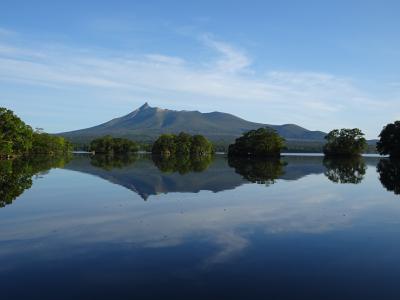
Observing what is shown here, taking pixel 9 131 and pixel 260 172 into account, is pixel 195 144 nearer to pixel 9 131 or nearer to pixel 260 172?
pixel 9 131

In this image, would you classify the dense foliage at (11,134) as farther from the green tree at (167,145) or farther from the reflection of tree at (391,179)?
the reflection of tree at (391,179)

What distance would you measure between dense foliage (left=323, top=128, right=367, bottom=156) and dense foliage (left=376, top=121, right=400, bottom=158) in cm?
1280

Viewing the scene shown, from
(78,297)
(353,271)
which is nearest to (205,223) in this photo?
(353,271)

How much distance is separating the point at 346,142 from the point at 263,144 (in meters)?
24.0

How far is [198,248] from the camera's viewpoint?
47.2 ft

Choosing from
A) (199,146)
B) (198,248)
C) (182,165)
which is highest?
(199,146)

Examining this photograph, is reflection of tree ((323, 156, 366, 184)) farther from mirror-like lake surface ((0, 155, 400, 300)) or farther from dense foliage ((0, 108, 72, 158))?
dense foliage ((0, 108, 72, 158))

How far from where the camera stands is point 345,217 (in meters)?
21.1

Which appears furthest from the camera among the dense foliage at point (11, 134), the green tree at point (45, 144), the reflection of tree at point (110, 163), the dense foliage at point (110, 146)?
the dense foliage at point (110, 146)

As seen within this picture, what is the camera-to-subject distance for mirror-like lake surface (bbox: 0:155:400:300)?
10.4 metres

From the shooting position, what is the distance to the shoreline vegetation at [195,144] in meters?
92.5

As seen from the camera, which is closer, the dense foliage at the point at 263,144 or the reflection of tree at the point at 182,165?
the reflection of tree at the point at 182,165

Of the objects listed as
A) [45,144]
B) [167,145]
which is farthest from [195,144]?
[45,144]

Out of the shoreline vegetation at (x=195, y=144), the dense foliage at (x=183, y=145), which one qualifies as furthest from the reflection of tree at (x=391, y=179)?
the dense foliage at (x=183, y=145)
